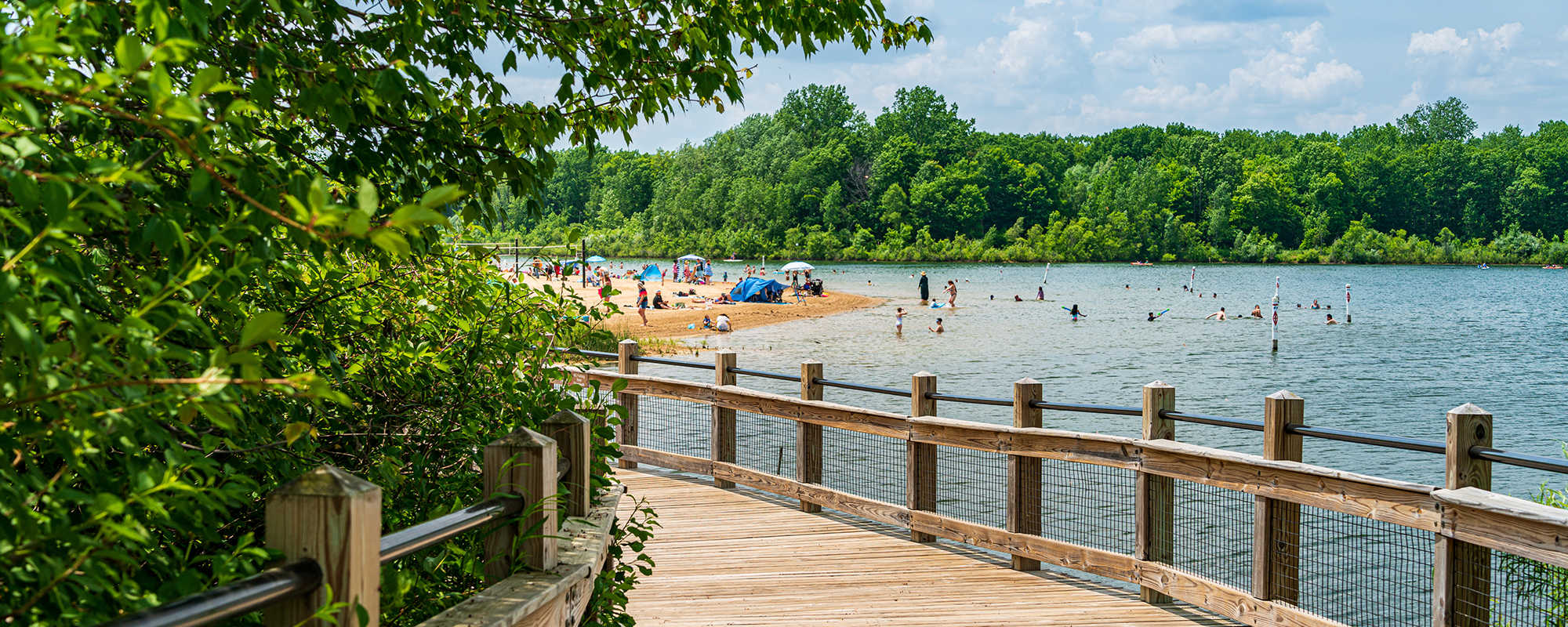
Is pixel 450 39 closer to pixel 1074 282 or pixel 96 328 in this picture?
pixel 96 328

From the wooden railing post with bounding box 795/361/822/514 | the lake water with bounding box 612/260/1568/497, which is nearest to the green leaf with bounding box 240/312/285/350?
the wooden railing post with bounding box 795/361/822/514

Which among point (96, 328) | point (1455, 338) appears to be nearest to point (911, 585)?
point (96, 328)

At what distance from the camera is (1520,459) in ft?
14.3

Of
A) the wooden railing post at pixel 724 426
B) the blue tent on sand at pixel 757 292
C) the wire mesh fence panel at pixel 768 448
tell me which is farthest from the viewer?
the blue tent on sand at pixel 757 292

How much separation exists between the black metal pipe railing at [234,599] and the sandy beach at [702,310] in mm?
30365

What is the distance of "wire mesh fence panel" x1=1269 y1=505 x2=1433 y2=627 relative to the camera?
17.3ft

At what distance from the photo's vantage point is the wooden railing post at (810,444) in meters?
8.02

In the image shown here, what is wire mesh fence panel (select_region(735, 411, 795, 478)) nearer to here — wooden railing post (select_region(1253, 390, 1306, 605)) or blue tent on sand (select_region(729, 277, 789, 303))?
wooden railing post (select_region(1253, 390, 1306, 605))

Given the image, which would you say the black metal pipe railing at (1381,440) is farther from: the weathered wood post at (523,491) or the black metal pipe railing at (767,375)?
the weathered wood post at (523,491)

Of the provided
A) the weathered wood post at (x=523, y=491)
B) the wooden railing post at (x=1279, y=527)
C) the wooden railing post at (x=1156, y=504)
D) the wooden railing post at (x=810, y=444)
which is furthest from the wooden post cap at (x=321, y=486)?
the wooden railing post at (x=810, y=444)

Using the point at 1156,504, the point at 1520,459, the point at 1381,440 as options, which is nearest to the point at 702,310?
the point at 1156,504

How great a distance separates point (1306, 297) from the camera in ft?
247

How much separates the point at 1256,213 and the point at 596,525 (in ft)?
468

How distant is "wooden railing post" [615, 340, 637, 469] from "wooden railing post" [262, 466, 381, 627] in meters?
7.49
